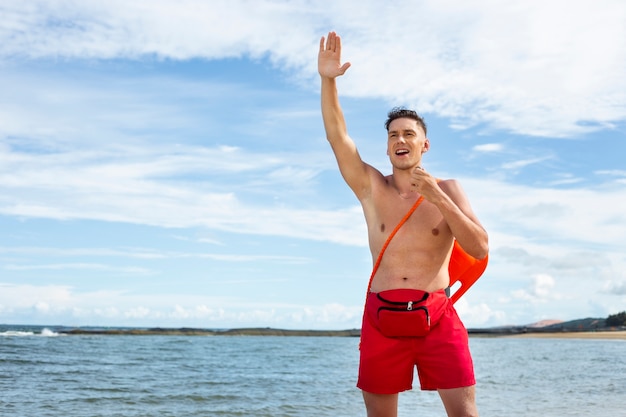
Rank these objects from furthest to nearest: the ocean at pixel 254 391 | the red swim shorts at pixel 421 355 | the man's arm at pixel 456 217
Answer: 1. the ocean at pixel 254 391
2. the red swim shorts at pixel 421 355
3. the man's arm at pixel 456 217

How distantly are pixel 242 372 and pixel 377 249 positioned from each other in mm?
18370

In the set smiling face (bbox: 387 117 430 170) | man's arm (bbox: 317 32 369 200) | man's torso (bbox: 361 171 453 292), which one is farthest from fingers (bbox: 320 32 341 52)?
man's torso (bbox: 361 171 453 292)

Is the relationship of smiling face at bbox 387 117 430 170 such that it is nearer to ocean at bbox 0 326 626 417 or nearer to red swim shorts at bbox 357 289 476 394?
red swim shorts at bbox 357 289 476 394

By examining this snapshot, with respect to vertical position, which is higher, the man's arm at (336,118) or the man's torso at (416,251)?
the man's arm at (336,118)

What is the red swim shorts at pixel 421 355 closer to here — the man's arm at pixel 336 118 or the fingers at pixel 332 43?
the man's arm at pixel 336 118

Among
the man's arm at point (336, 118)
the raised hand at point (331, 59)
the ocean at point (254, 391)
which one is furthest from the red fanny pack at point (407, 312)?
the ocean at point (254, 391)

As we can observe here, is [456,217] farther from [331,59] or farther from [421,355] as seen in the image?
[331,59]

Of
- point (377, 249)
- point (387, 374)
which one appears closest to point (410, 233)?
A: point (377, 249)

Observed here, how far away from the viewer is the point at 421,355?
12.8 feet

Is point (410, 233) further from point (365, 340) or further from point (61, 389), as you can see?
point (61, 389)

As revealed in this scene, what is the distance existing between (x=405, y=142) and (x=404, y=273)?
2.43 feet

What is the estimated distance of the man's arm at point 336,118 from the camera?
417 centimetres

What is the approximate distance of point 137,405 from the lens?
12688 mm

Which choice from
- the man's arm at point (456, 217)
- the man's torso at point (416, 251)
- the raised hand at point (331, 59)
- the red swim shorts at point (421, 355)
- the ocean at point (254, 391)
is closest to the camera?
the man's arm at point (456, 217)
